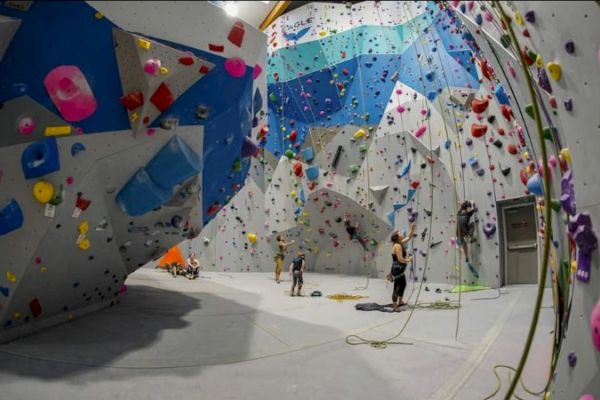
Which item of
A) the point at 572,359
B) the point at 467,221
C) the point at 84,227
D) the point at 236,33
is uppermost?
the point at 236,33

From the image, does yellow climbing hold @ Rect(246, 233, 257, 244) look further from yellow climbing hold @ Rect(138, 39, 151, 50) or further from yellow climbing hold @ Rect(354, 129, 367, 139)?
yellow climbing hold @ Rect(138, 39, 151, 50)

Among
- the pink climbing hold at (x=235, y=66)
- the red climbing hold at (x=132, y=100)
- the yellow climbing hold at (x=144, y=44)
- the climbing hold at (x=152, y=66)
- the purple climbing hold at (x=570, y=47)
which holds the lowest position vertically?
the purple climbing hold at (x=570, y=47)

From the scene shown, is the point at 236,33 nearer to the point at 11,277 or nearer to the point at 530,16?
the point at 530,16

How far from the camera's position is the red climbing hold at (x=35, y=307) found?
3408 millimetres

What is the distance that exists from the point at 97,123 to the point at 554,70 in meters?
2.86

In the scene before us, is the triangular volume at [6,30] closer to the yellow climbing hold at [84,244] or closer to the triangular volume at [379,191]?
the yellow climbing hold at [84,244]

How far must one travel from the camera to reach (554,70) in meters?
1.42

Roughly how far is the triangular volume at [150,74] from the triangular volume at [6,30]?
0.51 m

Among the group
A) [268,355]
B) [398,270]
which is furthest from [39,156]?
[398,270]

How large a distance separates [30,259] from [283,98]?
10.2 meters

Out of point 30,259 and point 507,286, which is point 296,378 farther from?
point 507,286

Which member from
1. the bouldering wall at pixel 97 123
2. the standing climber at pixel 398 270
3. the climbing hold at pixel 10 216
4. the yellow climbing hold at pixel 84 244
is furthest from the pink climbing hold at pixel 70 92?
the standing climber at pixel 398 270

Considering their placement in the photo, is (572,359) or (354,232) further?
(354,232)

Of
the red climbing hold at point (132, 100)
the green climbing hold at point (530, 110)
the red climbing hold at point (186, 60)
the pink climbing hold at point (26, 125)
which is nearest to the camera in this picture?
the green climbing hold at point (530, 110)
